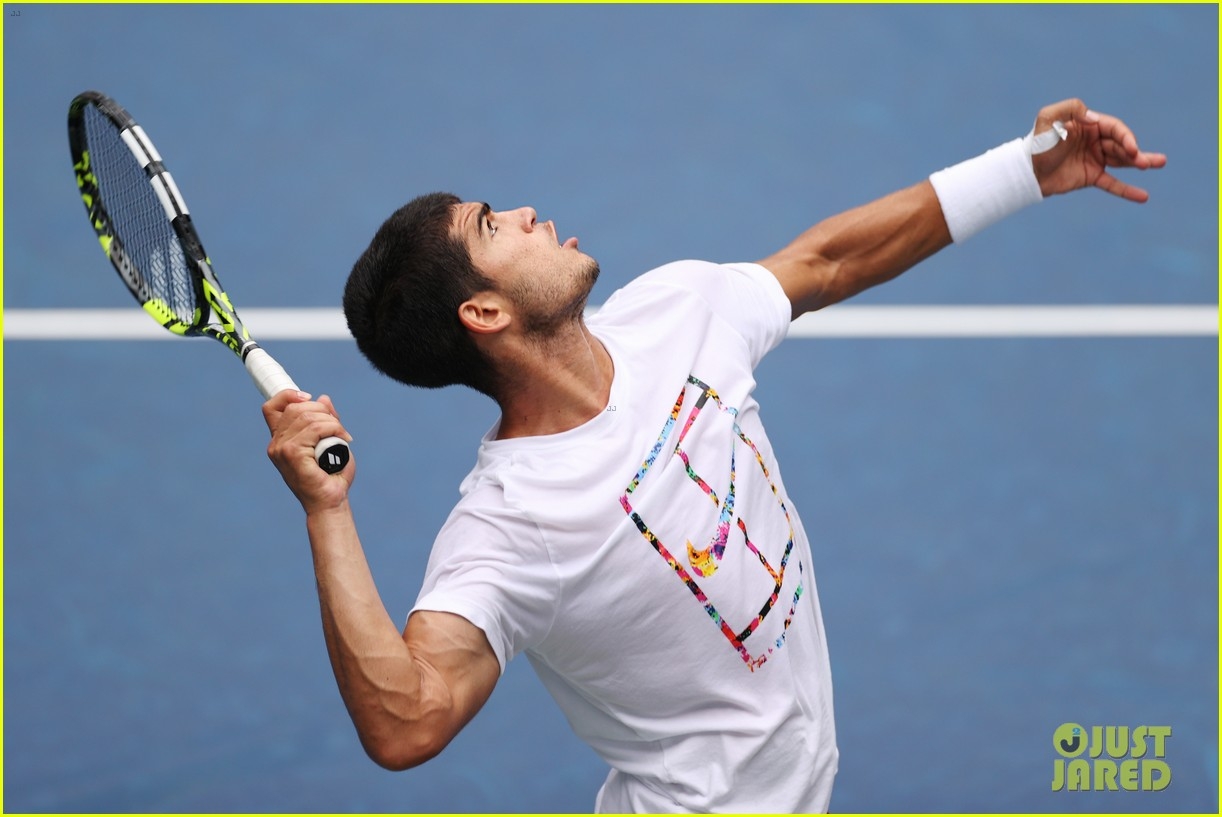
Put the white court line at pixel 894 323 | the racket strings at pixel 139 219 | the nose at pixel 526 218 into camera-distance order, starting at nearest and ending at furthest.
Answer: the nose at pixel 526 218 → the racket strings at pixel 139 219 → the white court line at pixel 894 323

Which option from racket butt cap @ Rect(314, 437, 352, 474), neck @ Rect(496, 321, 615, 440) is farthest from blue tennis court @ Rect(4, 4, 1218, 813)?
racket butt cap @ Rect(314, 437, 352, 474)

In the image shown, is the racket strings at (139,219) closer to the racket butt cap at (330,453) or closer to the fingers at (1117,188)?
the racket butt cap at (330,453)

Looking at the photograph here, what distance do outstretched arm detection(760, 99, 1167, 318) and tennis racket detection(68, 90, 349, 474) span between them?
1.17 m

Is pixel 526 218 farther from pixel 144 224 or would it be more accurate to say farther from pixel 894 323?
pixel 894 323

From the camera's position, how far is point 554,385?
270 centimetres

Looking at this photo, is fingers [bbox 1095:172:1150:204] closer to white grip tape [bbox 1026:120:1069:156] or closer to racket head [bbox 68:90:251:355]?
white grip tape [bbox 1026:120:1069:156]

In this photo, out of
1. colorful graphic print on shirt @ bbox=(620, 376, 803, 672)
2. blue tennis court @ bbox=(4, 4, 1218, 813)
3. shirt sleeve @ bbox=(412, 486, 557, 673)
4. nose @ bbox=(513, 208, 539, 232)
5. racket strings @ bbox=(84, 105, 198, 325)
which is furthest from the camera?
blue tennis court @ bbox=(4, 4, 1218, 813)

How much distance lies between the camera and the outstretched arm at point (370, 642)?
89.0 inches

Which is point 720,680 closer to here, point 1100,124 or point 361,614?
point 361,614

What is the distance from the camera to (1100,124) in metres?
3.16

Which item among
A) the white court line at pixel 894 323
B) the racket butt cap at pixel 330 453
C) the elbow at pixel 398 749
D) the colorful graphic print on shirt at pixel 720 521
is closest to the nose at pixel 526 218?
the colorful graphic print on shirt at pixel 720 521

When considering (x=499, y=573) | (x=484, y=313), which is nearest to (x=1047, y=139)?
(x=484, y=313)

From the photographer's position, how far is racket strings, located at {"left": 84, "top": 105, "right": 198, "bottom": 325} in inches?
117

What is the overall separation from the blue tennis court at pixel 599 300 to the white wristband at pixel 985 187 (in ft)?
5.44
